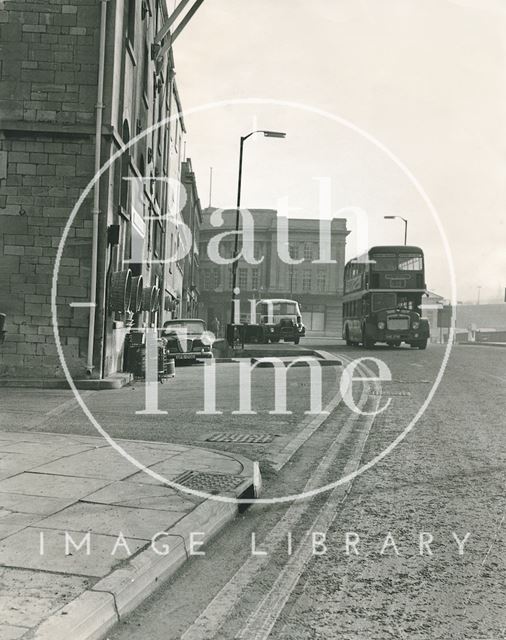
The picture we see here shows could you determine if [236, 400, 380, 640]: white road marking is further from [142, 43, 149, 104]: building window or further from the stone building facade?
[142, 43, 149, 104]: building window

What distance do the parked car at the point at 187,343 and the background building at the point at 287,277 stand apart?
5814 cm

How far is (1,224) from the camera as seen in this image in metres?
14.7

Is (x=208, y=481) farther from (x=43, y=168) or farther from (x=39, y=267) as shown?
(x=43, y=168)

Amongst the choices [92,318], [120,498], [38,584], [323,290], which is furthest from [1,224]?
[323,290]

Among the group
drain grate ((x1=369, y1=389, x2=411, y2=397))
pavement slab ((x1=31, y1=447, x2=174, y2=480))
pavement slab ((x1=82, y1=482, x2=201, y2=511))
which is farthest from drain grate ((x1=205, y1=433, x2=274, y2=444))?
drain grate ((x1=369, y1=389, x2=411, y2=397))

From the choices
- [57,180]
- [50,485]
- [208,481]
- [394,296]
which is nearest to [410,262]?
[394,296]

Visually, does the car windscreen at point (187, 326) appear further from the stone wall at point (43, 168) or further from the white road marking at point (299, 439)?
the white road marking at point (299, 439)

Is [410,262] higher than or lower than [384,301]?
higher

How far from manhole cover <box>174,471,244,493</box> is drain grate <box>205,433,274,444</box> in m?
2.05

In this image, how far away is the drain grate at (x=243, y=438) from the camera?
336 inches

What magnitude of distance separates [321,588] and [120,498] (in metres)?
1.99

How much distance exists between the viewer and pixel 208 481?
615 cm

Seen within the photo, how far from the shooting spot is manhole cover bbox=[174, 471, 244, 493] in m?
5.88

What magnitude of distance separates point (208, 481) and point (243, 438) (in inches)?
102
